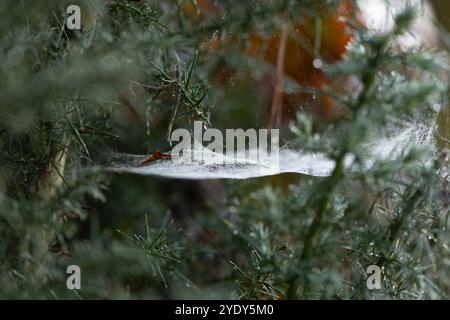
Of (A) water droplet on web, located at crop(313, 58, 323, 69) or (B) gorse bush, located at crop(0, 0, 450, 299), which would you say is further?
(A) water droplet on web, located at crop(313, 58, 323, 69)

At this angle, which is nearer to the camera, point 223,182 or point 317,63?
point 317,63

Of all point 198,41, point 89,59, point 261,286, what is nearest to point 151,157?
point 198,41

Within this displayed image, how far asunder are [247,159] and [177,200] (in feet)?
1.03

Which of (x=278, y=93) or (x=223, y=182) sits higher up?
(x=278, y=93)

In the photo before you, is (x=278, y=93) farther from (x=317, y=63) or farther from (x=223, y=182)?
(x=223, y=182)

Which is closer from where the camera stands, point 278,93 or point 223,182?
point 278,93

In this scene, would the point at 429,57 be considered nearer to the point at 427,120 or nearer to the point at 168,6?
the point at 427,120

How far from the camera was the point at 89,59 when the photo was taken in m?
0.49

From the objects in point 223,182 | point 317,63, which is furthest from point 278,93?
point 223,182

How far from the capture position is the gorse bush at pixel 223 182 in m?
0.49

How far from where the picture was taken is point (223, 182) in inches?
40.4

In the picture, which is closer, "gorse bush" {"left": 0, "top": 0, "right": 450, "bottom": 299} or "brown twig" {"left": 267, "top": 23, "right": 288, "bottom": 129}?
"gorse bush" {"left": 0, "top": 0, "right": 450, "bottom": 299}

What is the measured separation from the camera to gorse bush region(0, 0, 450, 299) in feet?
1.61

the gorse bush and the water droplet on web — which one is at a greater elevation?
the water droplet on web
